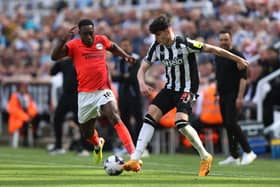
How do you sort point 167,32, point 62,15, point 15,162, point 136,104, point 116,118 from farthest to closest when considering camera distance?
point 62,15
point 136,104
point 15,162
point 116,118
point 167,32

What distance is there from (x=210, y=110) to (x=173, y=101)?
711 centimetres

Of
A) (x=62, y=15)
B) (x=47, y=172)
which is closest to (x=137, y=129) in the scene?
(x=47, y=172)

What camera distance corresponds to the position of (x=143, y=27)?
23688mm

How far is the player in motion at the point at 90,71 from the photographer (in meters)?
14.0

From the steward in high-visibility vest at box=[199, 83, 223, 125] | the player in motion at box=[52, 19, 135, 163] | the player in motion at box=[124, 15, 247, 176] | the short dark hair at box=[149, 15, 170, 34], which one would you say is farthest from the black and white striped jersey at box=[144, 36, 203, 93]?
the steward in high-visibility vest at box=[199, 83, 223, 125]

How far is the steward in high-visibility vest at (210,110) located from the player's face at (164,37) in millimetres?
7197

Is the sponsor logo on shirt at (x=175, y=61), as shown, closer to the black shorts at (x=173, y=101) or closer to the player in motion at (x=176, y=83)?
the player in motion at (x=176, y=83)

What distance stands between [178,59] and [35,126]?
38.2 ft

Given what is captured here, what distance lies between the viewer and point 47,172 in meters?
12.6

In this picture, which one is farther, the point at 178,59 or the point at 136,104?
the point at 136,104

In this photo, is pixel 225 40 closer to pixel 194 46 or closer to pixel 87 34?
pixel 87 34

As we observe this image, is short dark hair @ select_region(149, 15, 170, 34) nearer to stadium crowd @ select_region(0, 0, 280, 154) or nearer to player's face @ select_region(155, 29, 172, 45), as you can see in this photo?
player's face @ select_region(155, 29, 172, 45)

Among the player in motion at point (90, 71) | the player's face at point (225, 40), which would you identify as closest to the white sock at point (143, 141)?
the player in motion at point (90, 71)

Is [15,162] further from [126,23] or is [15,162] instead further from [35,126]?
[126,23]
